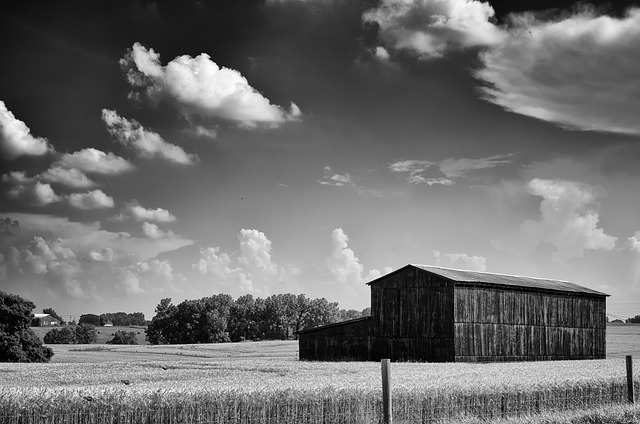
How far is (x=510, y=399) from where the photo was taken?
750 inches

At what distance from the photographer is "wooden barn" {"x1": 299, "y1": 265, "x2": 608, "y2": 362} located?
52.3 meters

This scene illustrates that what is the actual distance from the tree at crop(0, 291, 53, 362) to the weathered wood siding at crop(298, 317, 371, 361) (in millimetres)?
20170

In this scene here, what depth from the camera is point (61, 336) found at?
12700cm

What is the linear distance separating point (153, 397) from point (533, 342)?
47121 millimetres

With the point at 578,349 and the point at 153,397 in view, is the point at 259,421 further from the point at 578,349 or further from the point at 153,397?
the point at 578,349

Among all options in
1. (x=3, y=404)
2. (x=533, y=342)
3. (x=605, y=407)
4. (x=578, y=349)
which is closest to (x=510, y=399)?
(x=605, y=407)

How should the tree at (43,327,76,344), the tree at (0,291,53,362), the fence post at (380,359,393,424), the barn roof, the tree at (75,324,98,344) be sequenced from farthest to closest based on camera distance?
the tree at (75,324,98,344)
the tree at (43,327,76,344)
the barn roof
the tree at (0,291,53,362)
the fence post at (380,359,393,424)

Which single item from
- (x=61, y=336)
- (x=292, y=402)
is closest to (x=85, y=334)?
(x=61, y=336)

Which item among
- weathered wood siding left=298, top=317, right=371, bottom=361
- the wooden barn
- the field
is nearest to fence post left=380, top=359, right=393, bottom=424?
the field

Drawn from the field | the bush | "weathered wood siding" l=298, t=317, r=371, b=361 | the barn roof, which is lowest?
the bush

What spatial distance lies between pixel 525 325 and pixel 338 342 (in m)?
14.6

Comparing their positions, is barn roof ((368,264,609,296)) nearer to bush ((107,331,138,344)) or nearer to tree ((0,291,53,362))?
tree ((0,291,53,362))

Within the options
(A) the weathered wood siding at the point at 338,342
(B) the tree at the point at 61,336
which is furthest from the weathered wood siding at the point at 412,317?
(B) the tree at the point at 61,336

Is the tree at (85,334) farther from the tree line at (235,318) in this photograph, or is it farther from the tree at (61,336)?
the tree line at (235,318)
